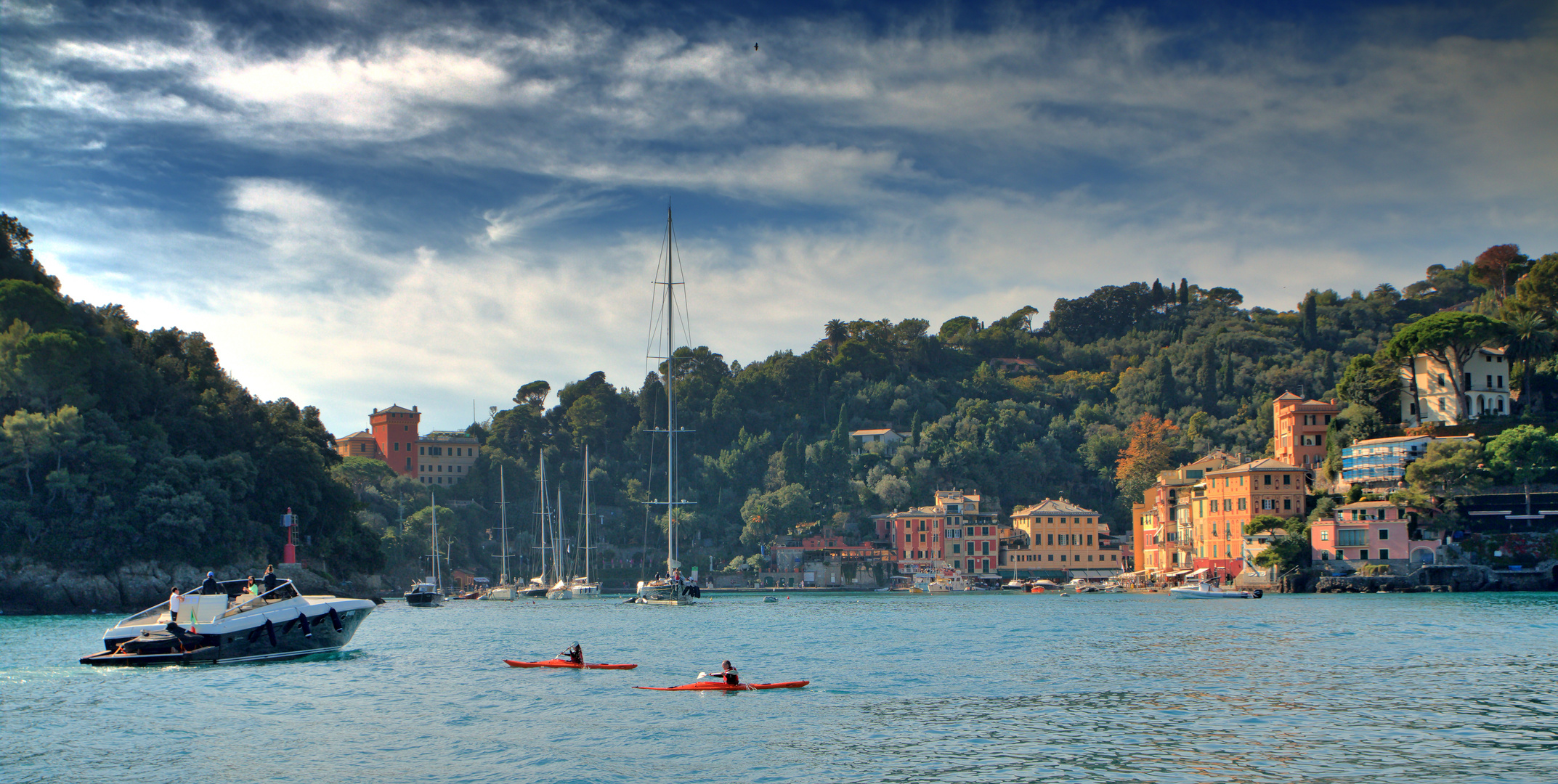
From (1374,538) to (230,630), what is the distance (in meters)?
77.7


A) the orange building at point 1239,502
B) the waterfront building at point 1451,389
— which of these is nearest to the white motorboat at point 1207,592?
the orange building at point 1239,502

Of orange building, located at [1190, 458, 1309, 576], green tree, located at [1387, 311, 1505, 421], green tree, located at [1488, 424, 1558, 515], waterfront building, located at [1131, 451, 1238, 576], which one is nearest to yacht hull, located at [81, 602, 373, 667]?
orange building, located at [1190, 458, 1309, 576]

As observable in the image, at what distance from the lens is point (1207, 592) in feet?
278

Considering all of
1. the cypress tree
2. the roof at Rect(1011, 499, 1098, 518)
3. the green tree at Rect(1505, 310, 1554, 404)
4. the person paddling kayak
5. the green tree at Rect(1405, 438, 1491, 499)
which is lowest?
the person paddling kayak

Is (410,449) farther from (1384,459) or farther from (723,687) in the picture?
(723,687)

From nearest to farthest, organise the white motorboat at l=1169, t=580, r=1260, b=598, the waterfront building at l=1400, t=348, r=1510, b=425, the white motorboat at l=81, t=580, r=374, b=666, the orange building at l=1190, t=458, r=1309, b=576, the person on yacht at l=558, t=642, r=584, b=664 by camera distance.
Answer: the white motorboat at l=81, t=580, r=374, b=666 < the person on yacht at l=558, t=642, r=584, b=664 < the white motorboat at l=1169, t=580, r=1260, b=598 < the orange building at l=1190, t=458, r=1309, b=576 < the waterfront building at l=1400, t=348, r=1510, b=425

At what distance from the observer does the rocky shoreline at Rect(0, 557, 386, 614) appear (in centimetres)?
6662

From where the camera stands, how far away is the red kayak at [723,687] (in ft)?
91.4

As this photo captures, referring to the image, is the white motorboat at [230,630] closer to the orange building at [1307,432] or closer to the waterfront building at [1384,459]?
the waterfront building at [1384,459]

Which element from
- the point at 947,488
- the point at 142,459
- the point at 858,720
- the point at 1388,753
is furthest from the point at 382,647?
the point at 947,488

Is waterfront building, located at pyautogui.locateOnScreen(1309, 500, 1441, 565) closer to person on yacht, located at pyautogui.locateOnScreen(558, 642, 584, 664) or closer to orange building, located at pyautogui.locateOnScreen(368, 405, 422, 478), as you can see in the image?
person on yacht, located at pyautogui.locateOnScreen(558, 642, 584, 664)

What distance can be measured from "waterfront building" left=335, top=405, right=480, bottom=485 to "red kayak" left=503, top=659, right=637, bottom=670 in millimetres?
138554

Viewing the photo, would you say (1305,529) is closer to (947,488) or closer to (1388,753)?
(947,488)

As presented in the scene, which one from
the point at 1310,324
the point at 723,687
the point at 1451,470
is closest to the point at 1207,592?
the point at 1451,470
